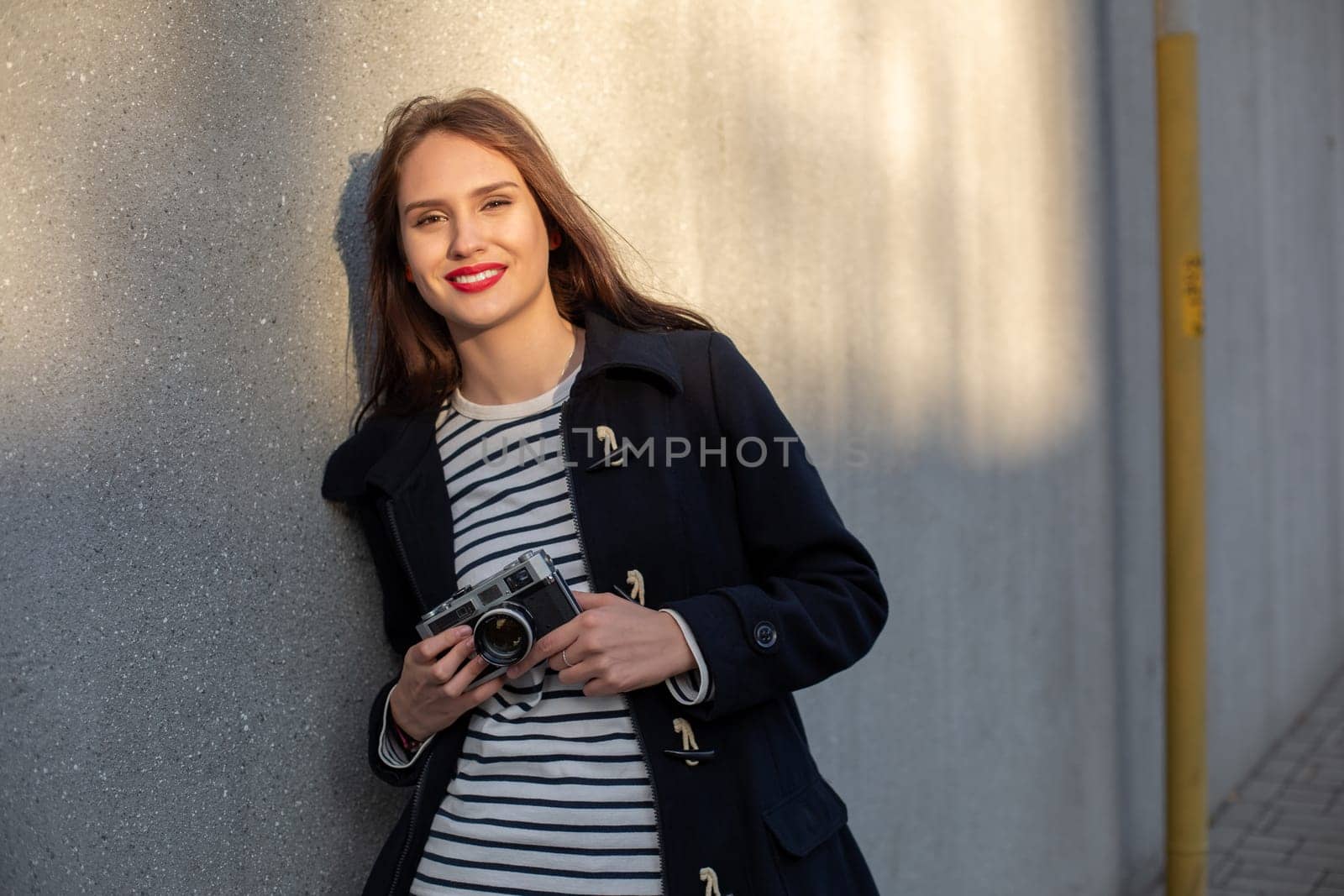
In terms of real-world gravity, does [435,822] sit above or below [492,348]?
below

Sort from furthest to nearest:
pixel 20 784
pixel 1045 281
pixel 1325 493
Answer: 1. pixel 1325 493
2. pixel 1045 281
3. pixel 20 784

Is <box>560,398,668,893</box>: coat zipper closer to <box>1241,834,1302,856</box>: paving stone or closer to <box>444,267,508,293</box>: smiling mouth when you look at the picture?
<box>444,267,508,293</box>: smiling mouth

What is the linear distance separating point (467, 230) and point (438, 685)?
0.67 meters

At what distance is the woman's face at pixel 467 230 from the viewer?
222 centimetres

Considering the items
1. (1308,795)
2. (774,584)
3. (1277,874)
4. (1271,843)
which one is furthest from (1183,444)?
(774,584)

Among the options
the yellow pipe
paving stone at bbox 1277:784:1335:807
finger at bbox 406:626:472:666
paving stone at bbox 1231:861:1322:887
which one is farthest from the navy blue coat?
paving stone at bbox 1277:784:1335:807

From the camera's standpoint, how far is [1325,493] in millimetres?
7148

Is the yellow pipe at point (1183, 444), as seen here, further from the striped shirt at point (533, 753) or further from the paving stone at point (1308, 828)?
the striped shirt at point (533, 753)

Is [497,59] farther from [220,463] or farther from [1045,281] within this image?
[1045,281]

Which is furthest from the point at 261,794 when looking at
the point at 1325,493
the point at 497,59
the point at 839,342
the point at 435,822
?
the point at 1325,493

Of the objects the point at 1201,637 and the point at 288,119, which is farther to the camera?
the point at 1201,637

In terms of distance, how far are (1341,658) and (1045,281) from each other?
420 centimetres

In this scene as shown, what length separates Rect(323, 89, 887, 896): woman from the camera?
208cm

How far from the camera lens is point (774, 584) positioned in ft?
7.22
